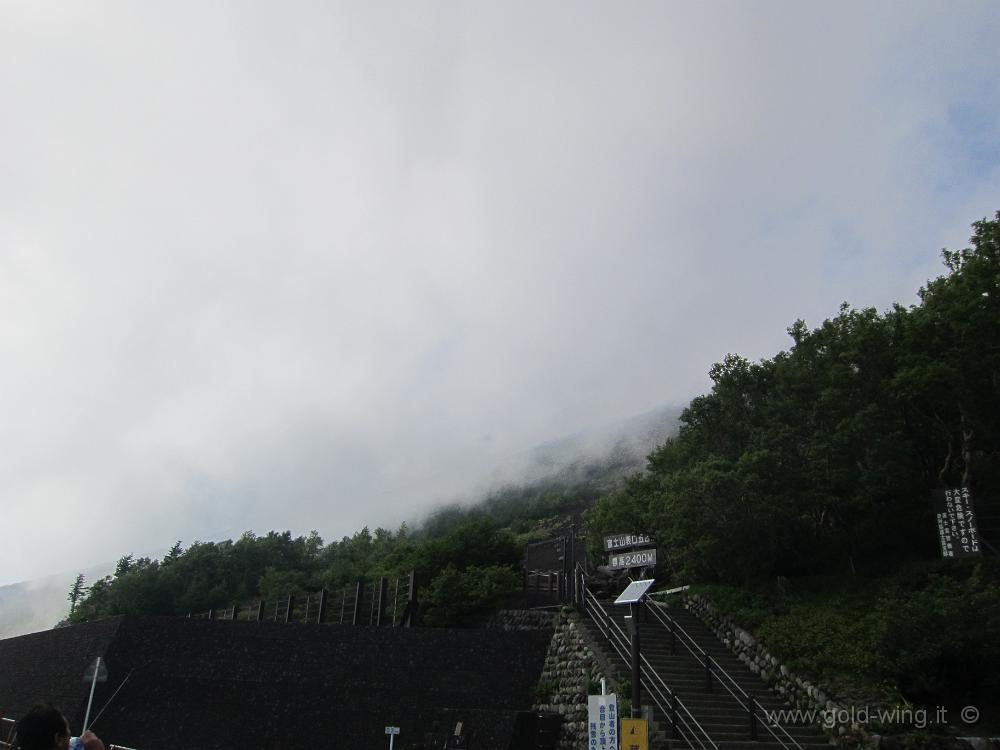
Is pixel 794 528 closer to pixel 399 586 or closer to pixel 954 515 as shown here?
pixel 954 515

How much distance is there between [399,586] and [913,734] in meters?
14.9

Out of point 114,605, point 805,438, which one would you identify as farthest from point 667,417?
point 805,438

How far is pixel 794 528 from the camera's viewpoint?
19062 millimetres

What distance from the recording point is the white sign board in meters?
10.8

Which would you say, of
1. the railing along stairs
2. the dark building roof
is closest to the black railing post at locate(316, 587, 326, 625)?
the dark building roof

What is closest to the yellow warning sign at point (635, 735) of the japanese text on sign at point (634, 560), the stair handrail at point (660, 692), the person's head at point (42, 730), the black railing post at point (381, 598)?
the stair handrail at point (660, 692)

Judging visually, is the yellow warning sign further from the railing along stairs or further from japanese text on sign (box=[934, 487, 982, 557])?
japanese text on sign (box=[934, 487, 982, 557])

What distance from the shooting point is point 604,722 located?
11023 millimetres

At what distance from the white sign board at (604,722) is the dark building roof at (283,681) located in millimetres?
4198

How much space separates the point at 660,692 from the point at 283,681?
326 inches

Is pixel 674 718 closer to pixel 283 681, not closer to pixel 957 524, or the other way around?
pixel 957 524

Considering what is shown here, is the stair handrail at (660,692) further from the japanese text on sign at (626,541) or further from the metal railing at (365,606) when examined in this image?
the metal railing at (365,606)

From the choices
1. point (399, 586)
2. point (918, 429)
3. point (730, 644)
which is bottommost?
point (730, 644)

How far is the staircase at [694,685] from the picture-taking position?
1345 centimetres
